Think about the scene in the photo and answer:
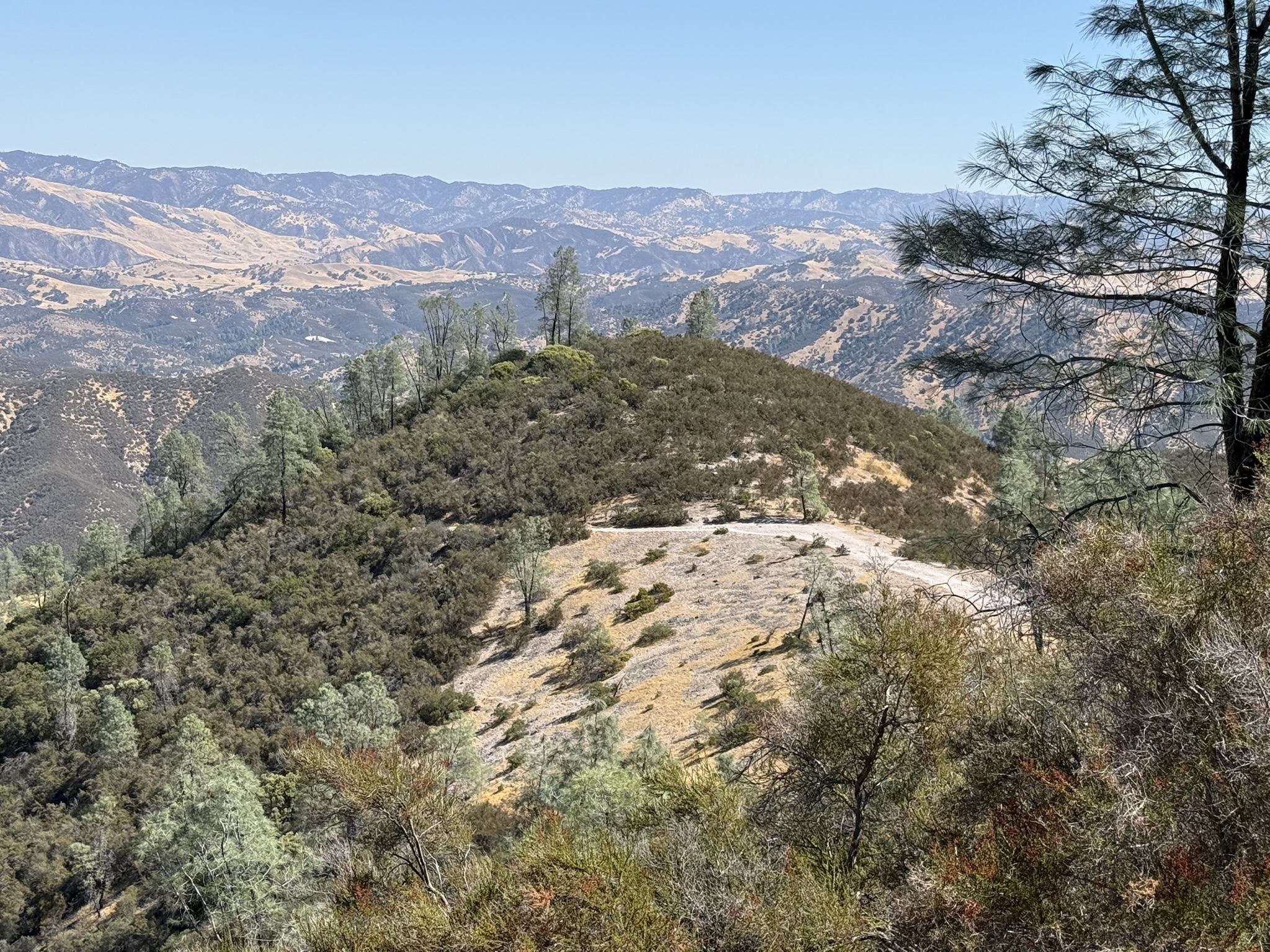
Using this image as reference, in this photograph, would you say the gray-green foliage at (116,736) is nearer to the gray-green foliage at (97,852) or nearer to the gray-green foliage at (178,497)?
the gray-green foliage at (97,852)

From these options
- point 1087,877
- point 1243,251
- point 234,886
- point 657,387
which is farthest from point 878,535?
point 1087,877

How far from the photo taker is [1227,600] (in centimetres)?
512

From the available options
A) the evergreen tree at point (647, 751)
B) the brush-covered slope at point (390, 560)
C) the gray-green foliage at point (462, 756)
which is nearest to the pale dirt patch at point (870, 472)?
the brush-covered slope at point (390, 560)

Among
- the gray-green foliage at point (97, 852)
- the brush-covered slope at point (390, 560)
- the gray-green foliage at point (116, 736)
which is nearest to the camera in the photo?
the gray-green foliage at point (97, 852)

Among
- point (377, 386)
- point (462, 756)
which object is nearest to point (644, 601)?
point (462, 756)

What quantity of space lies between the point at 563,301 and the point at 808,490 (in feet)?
134

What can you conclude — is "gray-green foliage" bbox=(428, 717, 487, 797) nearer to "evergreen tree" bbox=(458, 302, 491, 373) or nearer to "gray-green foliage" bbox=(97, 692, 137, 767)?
"gray-green foliage" bbox=(97, 692, 137, 767)

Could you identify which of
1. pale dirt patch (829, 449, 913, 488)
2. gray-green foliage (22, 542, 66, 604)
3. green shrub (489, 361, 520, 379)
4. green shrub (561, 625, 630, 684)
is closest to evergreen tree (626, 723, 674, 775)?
green shrub (561, 625, 630, 684)

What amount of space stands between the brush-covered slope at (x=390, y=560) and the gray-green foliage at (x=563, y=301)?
43.8 ft

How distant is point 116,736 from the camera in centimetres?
3516

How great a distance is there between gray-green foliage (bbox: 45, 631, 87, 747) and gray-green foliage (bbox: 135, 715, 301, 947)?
14.4 meters

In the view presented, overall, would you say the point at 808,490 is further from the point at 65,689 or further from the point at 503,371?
the point at 65,689

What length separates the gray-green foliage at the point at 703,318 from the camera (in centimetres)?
7475

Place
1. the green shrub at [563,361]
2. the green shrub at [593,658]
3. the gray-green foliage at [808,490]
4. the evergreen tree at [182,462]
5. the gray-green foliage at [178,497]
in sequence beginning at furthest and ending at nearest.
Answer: the evergreen tree at [182,462], the gray-green foliage at [178,497], the green shrub at [563,361], the gray-green foliage at [808,490], the green shrub at [593,658]
